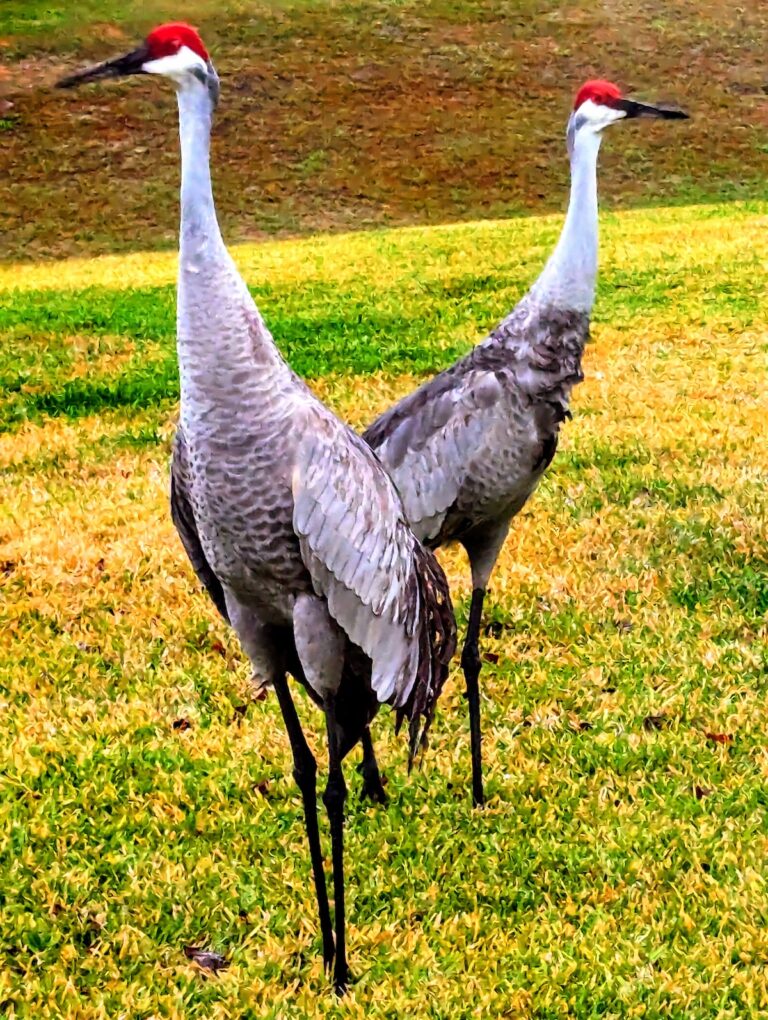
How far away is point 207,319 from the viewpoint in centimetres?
264

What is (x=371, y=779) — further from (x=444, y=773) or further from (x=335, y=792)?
(x=335, y=792)

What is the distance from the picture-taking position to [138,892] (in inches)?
135

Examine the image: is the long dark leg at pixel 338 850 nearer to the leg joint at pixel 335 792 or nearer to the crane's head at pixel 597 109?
the leg joint at pixel 335 792

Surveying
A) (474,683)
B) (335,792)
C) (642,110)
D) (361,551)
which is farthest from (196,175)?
(642,110)

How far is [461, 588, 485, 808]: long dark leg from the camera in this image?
3846mm

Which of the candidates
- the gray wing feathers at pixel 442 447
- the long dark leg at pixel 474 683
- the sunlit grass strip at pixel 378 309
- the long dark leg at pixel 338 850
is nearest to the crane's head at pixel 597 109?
the gray wing feathers at pixel 442 447

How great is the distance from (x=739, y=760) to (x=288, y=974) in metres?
1.75

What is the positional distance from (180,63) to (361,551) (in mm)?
1201

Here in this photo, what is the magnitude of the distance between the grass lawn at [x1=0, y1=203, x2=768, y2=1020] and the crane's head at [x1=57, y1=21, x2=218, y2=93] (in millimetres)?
2254

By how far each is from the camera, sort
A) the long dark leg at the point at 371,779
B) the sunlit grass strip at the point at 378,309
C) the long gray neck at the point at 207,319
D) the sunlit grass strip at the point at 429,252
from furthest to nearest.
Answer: the sunlit grass strip at the point at 429,252, the sunlit grass strip at the point at 378,309, the long dark leg at the point at 371,779, the long gray neck at the point at 207,319

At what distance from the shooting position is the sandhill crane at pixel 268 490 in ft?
8.70

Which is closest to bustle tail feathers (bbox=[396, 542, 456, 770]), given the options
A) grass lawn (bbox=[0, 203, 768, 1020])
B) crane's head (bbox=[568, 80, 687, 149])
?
grass lawn (bbox=[0, 203, 768, 1020])

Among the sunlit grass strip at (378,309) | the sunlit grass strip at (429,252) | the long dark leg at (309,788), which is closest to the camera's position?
the long dark leg at (309,788)

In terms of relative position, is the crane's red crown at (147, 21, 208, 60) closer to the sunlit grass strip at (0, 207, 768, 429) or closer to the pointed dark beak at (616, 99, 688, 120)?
the pointed dark beak at (616, 99, 688, 120)
